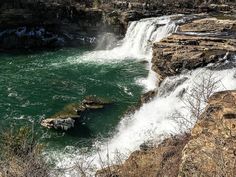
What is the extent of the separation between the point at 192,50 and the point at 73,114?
8769 millimetres

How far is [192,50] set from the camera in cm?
2688

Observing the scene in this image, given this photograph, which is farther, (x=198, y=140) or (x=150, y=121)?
(x=150, y=121)

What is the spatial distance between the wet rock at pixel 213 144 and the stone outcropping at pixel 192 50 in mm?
14499

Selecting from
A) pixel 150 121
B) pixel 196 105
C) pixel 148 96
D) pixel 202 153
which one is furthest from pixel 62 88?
pixel 202 153

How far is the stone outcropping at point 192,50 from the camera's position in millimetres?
25812

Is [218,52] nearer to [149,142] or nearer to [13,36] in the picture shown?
[149,142]

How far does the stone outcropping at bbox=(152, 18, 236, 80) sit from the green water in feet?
9.49

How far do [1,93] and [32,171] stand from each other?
1978cm

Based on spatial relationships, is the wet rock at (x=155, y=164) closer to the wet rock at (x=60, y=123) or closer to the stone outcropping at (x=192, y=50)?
the wet rock at (x=60, y=123)

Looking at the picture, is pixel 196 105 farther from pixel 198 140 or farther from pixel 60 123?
pixel 60 123

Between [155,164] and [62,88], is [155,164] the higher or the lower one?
the higher one

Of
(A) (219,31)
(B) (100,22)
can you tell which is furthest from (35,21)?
(A) (219,31)

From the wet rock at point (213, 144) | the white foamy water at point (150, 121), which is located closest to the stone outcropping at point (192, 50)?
the white foamy water at point (150, 121)

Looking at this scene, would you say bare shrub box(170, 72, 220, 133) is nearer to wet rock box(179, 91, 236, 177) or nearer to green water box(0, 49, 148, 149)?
→ wet rock box(179, 91, 236, 177)
